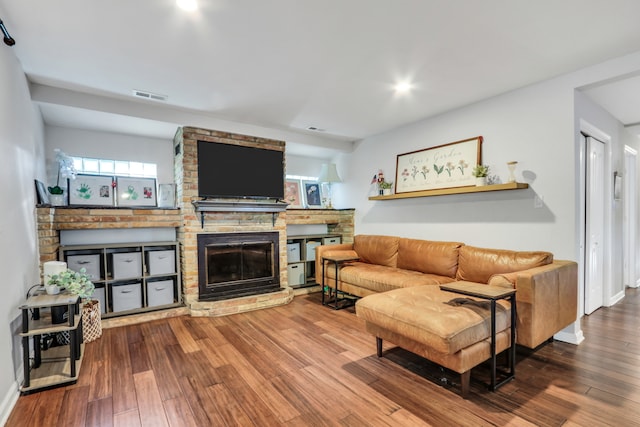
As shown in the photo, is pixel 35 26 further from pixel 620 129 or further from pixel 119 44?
pixel 620 129

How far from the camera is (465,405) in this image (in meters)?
1.94

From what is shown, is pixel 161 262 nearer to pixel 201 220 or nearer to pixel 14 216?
pixel 201 220

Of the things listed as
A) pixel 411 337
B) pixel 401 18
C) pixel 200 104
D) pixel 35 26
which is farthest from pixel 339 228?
pixel 35 26

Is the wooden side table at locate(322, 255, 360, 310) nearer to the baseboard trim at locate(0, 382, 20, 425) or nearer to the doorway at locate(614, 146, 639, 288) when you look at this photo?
the baseboard trim at locate(0, 382, 20, 425)

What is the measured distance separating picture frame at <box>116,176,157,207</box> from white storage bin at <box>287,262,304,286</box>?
216 centimetres

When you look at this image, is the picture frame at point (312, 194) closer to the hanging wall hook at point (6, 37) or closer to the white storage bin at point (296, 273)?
the white storage bin at point (296, 273)

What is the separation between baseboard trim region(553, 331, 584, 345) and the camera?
2.81m

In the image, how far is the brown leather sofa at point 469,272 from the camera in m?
2.33

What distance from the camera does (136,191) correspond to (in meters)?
4.11

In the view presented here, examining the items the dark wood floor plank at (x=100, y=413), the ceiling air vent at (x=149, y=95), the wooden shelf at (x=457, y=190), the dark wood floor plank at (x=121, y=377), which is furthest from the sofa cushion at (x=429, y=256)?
the ceiling air vent at (x=149, y=95)

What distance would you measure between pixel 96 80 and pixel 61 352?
8.09 feet

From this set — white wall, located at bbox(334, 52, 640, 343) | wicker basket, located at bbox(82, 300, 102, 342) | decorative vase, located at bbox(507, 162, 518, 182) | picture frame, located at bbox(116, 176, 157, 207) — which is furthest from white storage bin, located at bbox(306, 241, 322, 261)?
decorative vase, located at bbox(507, 162, 518, 182)

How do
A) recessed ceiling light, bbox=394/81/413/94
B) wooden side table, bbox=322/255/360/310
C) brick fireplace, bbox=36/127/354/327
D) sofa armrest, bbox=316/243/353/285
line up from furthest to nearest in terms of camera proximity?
sofa armrest, bbox=316/243/353/285 < wooden side table, bbox=322/255/360/310 < brick fireplace, bbox=36/127/354/327 < recessed ceiling light, bbox=394/81/413/94

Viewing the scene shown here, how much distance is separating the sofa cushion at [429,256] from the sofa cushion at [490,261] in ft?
0.28
